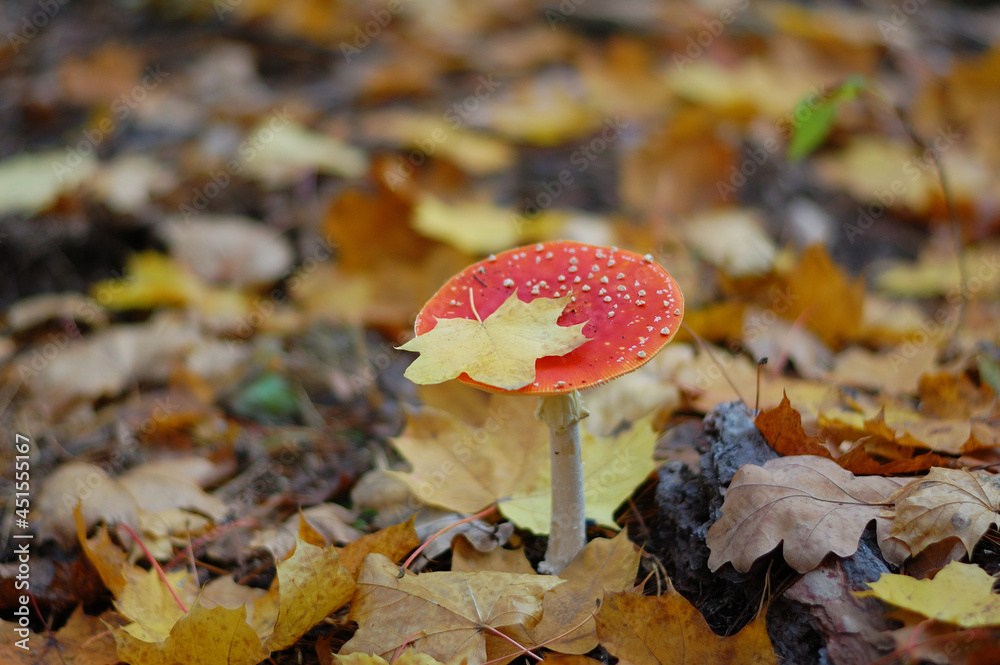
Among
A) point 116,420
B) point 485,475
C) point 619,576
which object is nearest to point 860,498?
point 619,576

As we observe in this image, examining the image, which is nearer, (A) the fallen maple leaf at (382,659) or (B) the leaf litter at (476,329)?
(A) the fallen maple leaf at (382,659)

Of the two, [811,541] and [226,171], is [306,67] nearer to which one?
[226,171]

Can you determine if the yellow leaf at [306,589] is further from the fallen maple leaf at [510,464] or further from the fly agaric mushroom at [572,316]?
the fly agaric mushroom at [572,316]

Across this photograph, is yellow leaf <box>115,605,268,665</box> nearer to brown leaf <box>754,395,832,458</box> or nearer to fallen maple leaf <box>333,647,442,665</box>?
fallen maple leaf <box>333,647,442,665</box>

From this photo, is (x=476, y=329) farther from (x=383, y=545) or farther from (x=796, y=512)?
(x=796, y=512)

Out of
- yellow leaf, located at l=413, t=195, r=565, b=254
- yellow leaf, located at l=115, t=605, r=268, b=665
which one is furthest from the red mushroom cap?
yellow leaf, located at l=413, t=195, r=565, b=254

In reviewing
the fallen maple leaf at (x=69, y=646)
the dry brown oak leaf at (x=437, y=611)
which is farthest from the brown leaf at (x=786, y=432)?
the fallen maple leaf at (x=69, y=646)

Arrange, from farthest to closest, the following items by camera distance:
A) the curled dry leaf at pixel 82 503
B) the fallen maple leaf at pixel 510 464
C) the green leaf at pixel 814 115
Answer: the green leaf at pixel 814 115 → the curled dry leaf at pixel 82 503 → the fallen maple leaf at pixel 510 464
